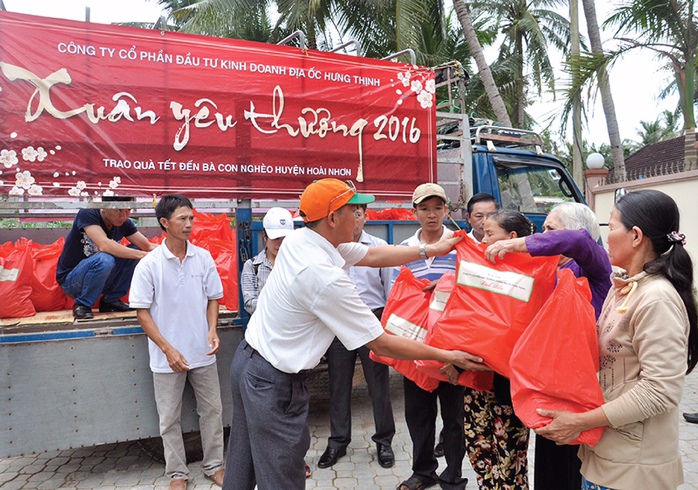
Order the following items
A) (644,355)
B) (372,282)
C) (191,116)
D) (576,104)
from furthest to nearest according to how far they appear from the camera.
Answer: (576,104), (372,282), (191,116), (644,355)

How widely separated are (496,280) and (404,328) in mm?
700

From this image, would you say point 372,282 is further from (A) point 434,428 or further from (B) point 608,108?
(B) point 608,108

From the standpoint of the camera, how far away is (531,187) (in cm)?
573

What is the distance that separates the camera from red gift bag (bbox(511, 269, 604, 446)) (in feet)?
5.68

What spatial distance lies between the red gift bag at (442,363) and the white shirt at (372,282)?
46.4 inches

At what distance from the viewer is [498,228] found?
2.47 m

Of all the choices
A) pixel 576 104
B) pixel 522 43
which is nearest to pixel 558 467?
pixel 576 104

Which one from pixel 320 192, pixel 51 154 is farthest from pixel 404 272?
pixel 51 154

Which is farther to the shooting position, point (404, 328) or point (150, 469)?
point (150, 469)

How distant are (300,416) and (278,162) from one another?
2.11 m

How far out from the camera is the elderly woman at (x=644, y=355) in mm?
1613

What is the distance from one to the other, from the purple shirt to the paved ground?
1.85 metres

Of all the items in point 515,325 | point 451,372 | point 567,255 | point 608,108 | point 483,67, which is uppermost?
point 483,67

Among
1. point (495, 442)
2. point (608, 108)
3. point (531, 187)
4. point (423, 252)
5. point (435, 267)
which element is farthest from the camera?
point (608, 108)
